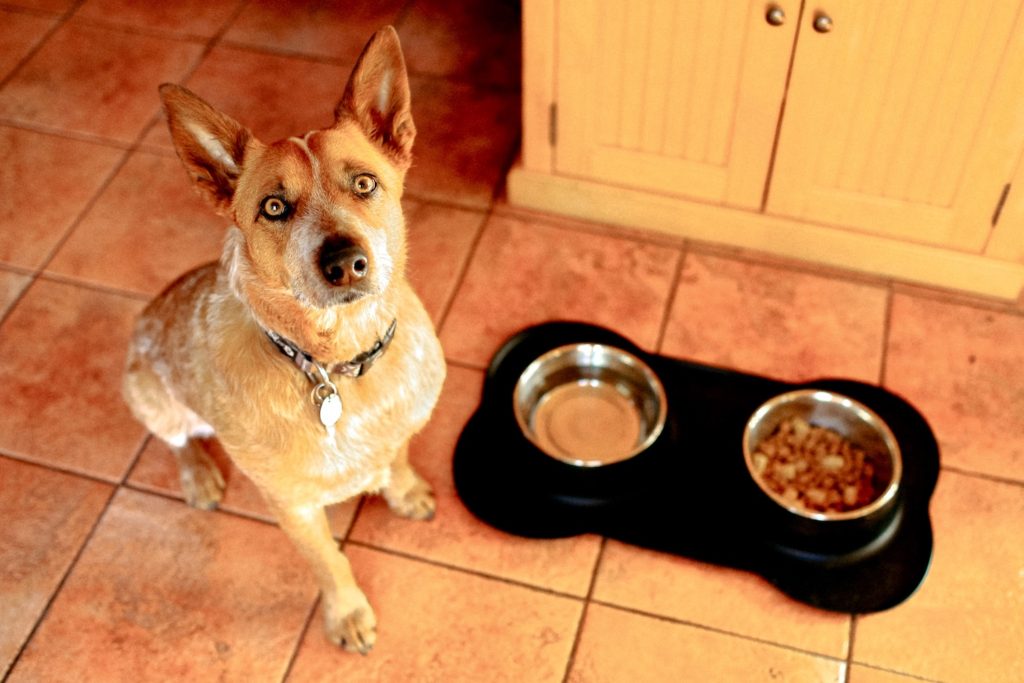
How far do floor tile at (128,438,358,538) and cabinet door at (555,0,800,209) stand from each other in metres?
1.25

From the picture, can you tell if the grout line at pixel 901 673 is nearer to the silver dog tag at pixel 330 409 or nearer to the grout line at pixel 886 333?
the grout line at pixel 886 333

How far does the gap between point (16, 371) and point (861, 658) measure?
7.78 feet

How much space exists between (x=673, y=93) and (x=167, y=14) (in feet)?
7.17

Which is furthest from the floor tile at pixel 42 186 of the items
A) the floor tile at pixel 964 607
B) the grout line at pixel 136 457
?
the floor tile at pixel 964 607

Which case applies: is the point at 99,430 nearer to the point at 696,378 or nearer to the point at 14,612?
the point at 14,612

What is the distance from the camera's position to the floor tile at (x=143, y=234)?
2898mm

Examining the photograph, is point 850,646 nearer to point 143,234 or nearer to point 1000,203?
point 1000,203

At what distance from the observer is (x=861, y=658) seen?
214cm

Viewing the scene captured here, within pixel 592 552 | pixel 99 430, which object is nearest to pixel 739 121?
pixel 592 552

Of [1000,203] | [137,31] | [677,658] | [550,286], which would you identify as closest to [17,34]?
[137,31]

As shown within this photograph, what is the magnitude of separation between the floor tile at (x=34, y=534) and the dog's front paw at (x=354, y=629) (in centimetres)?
72

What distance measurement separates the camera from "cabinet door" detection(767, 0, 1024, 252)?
2207 mm

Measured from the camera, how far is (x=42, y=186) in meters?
3.14

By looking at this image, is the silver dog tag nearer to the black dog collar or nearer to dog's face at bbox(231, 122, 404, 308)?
the black dog collar
